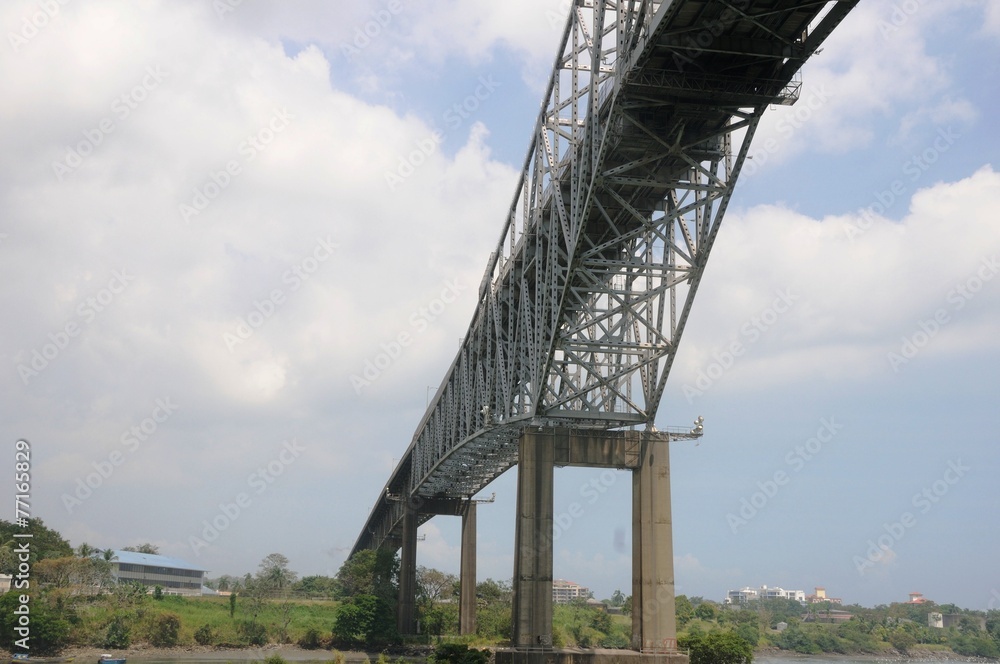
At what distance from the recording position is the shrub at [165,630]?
2936 inches

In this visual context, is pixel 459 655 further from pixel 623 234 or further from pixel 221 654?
pixel 221 654

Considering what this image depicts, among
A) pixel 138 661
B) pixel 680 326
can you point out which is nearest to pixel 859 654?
pixel 138 661

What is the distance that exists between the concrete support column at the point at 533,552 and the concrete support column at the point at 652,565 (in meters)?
4.22

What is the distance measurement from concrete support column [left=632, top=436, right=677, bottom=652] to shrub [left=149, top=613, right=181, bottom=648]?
47814mm

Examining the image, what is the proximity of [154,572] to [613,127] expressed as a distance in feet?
369

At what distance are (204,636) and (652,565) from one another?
4972 cm

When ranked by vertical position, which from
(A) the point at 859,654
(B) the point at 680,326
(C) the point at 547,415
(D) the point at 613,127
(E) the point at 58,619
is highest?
(D) the point at 613,127

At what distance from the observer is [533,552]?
1606 inches

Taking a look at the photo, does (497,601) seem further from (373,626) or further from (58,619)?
(58,619)

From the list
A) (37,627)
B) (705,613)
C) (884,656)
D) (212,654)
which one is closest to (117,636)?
(37,627)

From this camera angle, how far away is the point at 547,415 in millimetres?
42625

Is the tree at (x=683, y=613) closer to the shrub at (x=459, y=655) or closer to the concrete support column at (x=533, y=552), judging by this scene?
the shrub at (x=459, y=655)

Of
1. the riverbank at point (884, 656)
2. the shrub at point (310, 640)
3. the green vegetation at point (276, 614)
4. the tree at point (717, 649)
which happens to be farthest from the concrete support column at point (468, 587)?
the riverbank at point (884, 656)

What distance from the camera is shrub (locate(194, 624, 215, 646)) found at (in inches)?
3024
